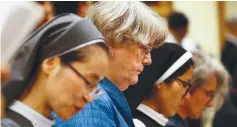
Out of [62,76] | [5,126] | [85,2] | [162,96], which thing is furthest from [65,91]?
[85,2]

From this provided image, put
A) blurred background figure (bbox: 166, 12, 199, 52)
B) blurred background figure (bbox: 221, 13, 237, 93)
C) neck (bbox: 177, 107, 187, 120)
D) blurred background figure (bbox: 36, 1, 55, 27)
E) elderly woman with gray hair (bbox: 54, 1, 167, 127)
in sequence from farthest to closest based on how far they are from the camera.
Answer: blurred background figure (bbox: 166, 12, 199, 52) < blurred background figure (bbox: 221, 13, 237, 93) < blurred background figure (bbox: 36, 1, 55, 27) < neck (bbox: 177, 107, 187, 120) < elderly woman with gray hair (bbox: 54, 1, 167, 127)

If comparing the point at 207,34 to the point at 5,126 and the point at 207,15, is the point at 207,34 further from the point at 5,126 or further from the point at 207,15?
the point at 5,126

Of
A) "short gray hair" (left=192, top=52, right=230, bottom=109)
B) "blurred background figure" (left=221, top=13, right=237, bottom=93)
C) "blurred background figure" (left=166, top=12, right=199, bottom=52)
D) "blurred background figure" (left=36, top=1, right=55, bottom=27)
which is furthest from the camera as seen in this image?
"blurred background figure" (left=166, top=12, right=199, bottom=52)

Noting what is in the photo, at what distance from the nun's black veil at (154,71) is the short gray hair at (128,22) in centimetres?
49

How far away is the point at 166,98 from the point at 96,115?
917 millimetres

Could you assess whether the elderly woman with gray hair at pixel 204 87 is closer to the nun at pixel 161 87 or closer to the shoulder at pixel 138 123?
the nun at pixel 161 87

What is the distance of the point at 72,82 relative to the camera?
2084 mm

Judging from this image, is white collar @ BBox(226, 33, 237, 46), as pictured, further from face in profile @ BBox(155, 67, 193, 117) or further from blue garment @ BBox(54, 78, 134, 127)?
blue garment @ BBox(54, 78, 134, 127)

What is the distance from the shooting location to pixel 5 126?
2045 mm

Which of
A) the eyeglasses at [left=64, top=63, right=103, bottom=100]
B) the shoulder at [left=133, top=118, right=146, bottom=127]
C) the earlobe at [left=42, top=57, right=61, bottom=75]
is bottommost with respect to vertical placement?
the shoulder at [left=133, top=118, right=146, bottom=127]

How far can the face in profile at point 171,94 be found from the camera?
336 centimetres

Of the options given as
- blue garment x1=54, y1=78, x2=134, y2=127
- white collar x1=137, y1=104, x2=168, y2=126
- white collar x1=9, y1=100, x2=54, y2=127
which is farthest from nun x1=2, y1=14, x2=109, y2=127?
white collar x1=137, y1=104, x2=168, y2=126

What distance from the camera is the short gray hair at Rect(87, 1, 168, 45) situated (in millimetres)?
2672

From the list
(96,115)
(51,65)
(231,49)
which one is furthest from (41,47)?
A: (231,49)
